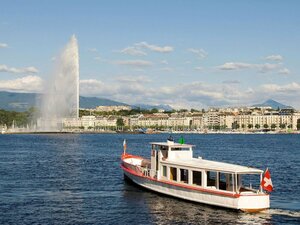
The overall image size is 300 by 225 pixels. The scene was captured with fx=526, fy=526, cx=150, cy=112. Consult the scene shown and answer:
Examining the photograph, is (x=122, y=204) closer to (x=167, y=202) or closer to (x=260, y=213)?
(x=167, y=202)

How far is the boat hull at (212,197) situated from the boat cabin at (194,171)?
0.38m

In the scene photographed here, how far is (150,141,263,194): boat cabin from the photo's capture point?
30016mm

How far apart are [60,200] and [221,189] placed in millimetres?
10503

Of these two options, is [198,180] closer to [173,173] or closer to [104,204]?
[173,173]

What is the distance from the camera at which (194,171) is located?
32750mm

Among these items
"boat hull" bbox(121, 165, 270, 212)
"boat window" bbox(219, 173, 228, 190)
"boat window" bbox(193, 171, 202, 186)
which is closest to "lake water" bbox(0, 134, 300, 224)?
"boat hull" bbox(121, 165, 270, 212)

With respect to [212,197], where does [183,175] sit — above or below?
above

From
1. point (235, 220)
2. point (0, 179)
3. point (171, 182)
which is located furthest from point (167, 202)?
point (0, 179)

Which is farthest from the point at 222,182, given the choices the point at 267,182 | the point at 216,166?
the point at 267,182

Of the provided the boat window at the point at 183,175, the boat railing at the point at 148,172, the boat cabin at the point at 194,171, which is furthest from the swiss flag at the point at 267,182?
the boat railing at the point at 148,172

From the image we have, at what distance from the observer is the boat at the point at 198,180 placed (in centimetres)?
2917

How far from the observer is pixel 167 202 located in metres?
32.8

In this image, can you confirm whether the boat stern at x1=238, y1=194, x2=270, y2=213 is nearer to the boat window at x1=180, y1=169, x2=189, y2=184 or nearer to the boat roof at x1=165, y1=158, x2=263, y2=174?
the boat roof at x1=165, y1=158, x2=263, y2=174

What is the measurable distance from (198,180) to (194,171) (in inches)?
24.6
